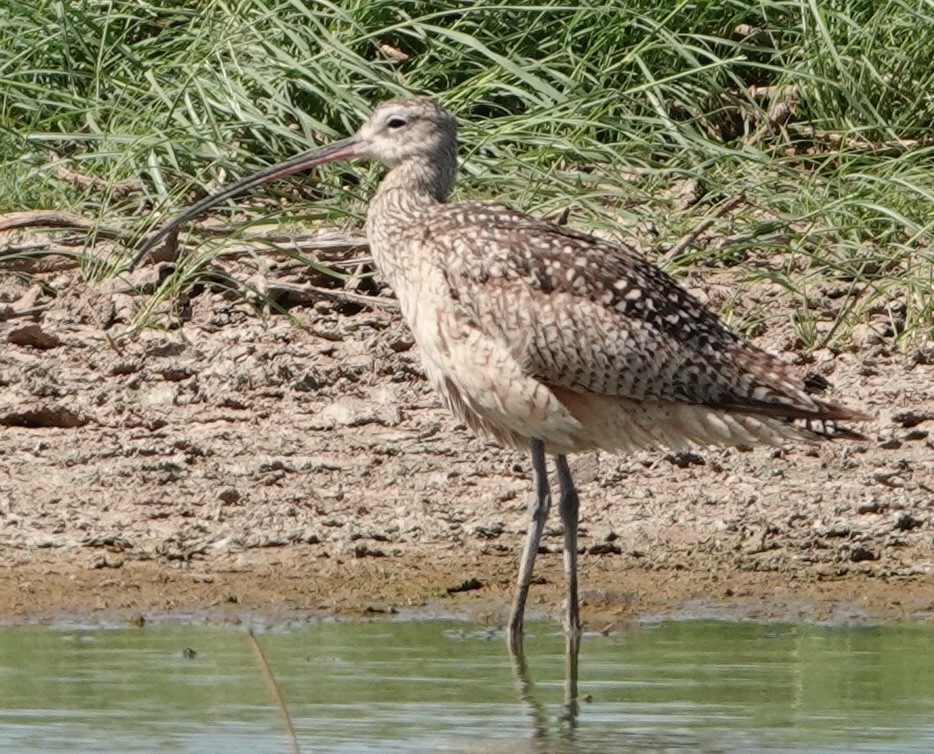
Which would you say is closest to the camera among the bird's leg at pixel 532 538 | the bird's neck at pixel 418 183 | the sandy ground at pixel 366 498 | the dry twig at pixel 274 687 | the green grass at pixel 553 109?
the dry twig at pixel 274 687

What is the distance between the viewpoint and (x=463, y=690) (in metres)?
5.71

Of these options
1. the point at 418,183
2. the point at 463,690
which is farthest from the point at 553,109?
the point at 463,690

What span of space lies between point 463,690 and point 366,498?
5.71ft

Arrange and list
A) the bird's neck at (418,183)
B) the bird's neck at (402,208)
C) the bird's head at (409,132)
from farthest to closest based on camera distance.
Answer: the bird's head at (409,132)
the bird's neck at (418,183)
the bird's neck at (402,208)

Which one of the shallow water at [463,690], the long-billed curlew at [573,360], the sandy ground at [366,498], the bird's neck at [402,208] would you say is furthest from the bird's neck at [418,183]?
the shallow water at [463,690]

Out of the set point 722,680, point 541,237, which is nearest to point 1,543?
point 541,237

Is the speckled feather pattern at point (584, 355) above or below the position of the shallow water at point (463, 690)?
above

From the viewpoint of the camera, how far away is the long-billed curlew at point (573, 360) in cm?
648

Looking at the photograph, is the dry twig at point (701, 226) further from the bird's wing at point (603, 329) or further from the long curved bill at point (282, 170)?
the bird's wing at point (603, 329)

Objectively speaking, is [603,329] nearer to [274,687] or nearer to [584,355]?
[584,355]

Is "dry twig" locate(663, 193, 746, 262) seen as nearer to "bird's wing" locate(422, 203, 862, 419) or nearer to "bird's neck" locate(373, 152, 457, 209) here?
"bird's neck" locate(373, 152, 457, 209)

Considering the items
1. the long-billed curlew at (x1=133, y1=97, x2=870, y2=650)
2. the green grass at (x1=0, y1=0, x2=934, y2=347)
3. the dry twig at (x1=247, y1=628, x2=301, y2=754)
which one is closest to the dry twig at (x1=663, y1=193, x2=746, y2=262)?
the green grass at (x1=0, y1=0, x2=934, y2=347)

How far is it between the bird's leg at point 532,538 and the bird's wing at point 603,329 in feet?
0.92

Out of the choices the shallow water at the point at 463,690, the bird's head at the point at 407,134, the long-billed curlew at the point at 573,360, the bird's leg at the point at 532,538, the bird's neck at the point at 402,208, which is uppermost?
the bird's head at the point at 407,134
